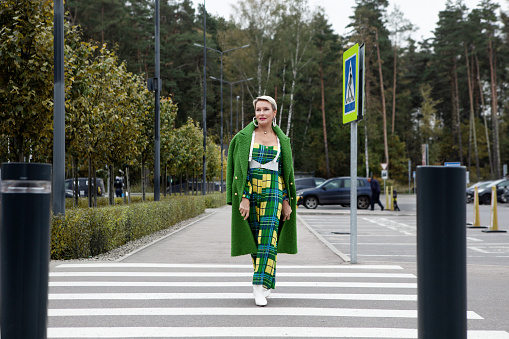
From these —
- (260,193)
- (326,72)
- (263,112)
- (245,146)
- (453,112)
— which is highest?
(326,72)

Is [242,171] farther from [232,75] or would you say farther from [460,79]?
[460,79]

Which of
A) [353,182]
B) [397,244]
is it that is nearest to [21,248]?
[353,182]

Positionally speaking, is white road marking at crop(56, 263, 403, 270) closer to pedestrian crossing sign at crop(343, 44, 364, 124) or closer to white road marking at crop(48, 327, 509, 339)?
pedestrian crossing sign at crop(343, 44, 364, 124)

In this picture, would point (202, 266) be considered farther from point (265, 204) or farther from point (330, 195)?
point (330, 195)

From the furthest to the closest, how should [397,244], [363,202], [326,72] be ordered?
[326,72]
[363,202]
[397,244]

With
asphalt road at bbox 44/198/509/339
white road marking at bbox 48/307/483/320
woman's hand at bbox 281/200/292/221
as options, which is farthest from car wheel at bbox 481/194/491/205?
woman's hand at bbox 281/200/292/221

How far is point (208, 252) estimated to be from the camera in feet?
34.1

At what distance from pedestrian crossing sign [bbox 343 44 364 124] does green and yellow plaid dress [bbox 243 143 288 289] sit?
10.7ft

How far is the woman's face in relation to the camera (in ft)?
18.7

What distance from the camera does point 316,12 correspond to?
173ft

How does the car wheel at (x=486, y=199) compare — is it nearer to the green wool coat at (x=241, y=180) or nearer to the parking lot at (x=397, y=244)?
the parking lot at (x=397, y=244)

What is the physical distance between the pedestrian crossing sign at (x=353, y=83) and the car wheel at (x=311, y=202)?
21273 mm

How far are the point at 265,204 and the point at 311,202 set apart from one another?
81.6 ft

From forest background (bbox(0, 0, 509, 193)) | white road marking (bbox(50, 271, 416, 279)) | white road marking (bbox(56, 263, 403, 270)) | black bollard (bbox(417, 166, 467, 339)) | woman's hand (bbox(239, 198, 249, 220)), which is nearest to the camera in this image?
black bollard (bbox(417, 166, 467, 339))
